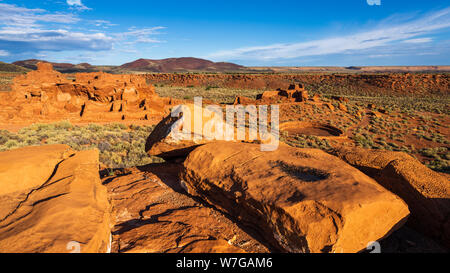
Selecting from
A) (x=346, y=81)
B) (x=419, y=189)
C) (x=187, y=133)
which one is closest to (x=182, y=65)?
(x=346, y=81)

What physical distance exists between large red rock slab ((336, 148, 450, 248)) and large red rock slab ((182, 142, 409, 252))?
21.2 inches

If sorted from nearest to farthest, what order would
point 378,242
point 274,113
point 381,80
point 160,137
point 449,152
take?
point 378,242 → point 160,137 → point 449,152 → point 274,113 → point 381,80

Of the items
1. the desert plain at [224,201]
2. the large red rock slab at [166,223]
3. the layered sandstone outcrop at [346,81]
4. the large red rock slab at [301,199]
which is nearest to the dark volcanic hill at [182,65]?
the layered sandstone outcrop at [346,81]

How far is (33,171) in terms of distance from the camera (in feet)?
12.3

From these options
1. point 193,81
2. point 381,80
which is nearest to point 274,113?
point 381,80

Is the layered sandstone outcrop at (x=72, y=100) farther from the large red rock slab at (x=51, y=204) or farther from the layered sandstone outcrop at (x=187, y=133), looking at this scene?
the large red rock slab at (x=51, y=204)

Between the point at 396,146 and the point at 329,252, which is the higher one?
the point at 329,252

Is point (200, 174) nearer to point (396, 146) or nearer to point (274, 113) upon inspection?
point (396, 146)

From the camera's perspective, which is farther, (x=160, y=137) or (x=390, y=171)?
(x=160, y=137)

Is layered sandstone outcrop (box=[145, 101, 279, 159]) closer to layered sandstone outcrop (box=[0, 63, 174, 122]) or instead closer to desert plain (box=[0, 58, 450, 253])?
desert plain (box=[0, 58, 450, 253])

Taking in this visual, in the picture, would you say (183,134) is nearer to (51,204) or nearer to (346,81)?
(51,204)

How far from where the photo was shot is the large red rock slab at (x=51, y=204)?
2129mm

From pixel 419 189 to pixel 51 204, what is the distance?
5231mm

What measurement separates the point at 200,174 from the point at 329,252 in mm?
2502
